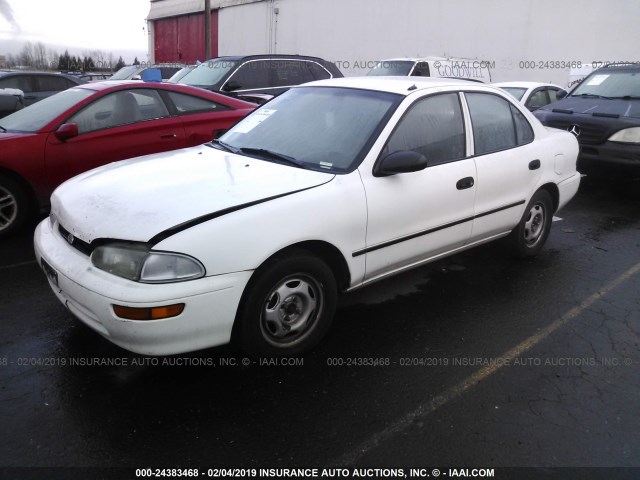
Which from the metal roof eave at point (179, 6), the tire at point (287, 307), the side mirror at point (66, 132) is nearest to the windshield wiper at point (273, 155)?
the tire at point (287, 307)

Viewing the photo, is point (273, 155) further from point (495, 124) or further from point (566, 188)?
point (566, 188)

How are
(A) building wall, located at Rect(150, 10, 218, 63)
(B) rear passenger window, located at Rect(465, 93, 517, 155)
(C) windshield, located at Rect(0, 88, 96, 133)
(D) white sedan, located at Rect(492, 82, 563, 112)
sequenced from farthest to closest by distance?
(A) building wall, located at Rect(150, 10, 218, 63) → (D) white sedan, located at Rect(492, 82, 563, 112) → (C) windshield, located at Rect(0, 88, 96, 133) → (B) rear passenger window, located at Rect(465, 93, 517, 155)

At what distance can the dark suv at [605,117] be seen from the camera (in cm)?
706

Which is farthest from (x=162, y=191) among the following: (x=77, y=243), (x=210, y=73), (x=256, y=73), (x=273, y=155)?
(x=210, y=73)

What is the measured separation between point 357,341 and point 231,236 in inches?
47.0

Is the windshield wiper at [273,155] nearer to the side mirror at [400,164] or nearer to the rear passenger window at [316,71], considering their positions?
the side mirror at [400,164]

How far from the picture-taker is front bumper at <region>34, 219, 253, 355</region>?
2.50m

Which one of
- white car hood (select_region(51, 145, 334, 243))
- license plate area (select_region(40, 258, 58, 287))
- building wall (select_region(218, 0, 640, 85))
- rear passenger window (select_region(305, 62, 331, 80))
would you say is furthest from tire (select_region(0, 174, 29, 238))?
building wall (select_region(218, 0, 640, 85))

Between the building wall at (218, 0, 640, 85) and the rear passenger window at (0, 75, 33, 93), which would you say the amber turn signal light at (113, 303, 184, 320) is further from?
the building wall at (218, 0, 640, 85)

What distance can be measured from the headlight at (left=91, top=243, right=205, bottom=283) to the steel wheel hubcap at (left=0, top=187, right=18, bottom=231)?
113 inches

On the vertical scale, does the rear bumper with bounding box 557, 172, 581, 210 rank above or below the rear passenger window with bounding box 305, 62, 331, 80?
below

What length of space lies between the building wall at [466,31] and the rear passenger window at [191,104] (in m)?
14.1

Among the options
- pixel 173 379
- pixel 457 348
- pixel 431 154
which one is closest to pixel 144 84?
pixel 431 154

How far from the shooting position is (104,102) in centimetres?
541
